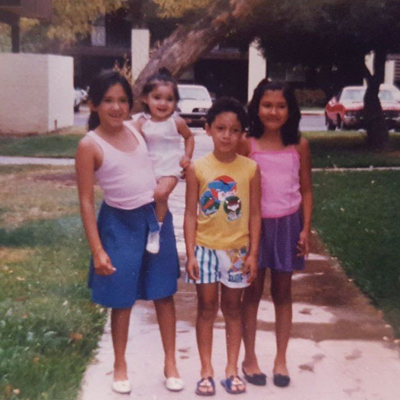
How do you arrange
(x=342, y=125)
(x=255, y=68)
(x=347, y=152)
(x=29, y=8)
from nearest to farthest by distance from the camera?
(x=347, y=152) → (x=29, y=8) → (x=342, y=125) → (x=255, y=68)

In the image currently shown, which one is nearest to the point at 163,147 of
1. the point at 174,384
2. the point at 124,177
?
the point at 124,177

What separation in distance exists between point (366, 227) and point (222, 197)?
511cm

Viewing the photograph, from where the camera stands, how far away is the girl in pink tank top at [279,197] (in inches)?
169

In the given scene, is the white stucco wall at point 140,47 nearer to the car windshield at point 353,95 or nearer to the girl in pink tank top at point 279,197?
the car windshield at point 353,95

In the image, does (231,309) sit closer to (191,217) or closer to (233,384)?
(233,384)

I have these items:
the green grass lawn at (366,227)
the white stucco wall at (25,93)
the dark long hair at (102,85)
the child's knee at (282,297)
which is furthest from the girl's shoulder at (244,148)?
the white stucco wall at (25,93)

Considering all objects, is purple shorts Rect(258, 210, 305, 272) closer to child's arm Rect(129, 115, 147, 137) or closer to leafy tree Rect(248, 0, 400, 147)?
child's arm Rect(129, 115, 147, 137)

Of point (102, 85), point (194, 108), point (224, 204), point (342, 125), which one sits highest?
point (102, 85)

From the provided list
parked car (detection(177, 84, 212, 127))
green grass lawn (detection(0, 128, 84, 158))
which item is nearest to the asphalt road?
parked car (detection(177, 84, 212, 127))

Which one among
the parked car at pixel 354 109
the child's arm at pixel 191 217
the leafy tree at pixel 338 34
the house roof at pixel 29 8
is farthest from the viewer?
the parked car at pixel 354 109

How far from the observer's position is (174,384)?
4.32 meters

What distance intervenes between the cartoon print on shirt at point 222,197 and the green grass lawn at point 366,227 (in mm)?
1809

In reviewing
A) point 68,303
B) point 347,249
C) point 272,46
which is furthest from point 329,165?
point 68,303

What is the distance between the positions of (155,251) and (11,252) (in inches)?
151
